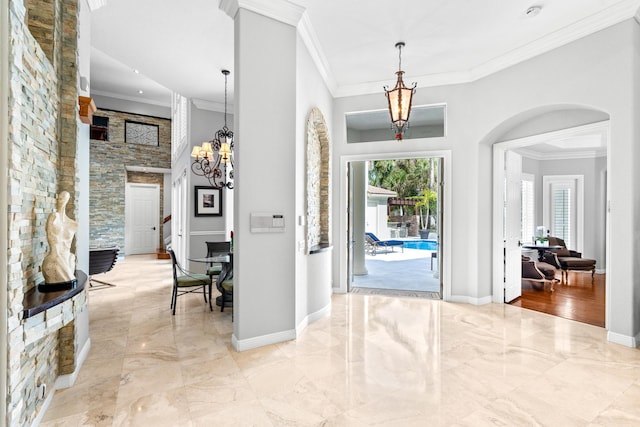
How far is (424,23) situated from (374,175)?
11.7 m

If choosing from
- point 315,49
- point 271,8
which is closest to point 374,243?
point 315,49

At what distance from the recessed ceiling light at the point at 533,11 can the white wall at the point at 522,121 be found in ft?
2.18

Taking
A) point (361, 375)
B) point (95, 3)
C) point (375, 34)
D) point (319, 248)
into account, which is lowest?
point (361, 375)

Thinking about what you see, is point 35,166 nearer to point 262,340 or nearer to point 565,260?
point 262,340

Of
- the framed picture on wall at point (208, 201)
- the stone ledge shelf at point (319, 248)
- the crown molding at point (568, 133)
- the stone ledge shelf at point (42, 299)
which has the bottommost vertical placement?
the stone ledge shelf at point (319, 248)

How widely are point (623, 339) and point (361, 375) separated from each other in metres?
2.74

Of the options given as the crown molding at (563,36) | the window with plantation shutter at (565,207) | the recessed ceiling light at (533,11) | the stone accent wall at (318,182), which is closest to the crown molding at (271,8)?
the stone accent wall at (318,182)

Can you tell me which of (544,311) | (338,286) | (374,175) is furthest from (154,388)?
(374,175)

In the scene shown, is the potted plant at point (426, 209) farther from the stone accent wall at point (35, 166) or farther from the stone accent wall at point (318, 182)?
the stone accent wall at point (35, 166)

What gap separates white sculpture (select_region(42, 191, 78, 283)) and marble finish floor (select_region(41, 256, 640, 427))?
989 mm

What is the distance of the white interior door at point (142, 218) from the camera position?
Answer: 35.4 feet

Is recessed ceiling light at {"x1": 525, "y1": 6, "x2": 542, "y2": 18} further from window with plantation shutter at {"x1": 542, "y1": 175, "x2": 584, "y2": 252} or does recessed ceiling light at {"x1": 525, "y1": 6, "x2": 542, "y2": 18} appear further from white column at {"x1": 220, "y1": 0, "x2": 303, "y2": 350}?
window with plantation shutter at {"x1": 542, "y1": 175, "x2": 584, "y2": 252}

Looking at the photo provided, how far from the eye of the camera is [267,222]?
10.9 ft

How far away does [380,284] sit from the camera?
6.19 meters
